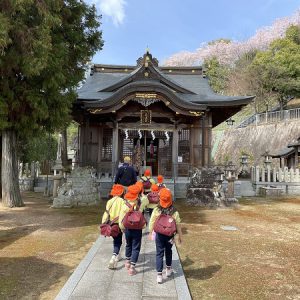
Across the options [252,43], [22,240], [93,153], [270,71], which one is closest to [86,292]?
[22,240]

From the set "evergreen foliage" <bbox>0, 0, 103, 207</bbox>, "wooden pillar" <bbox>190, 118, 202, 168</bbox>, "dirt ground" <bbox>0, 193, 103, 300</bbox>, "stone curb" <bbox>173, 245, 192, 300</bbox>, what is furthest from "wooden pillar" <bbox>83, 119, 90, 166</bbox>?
"stone curb" <bbox>173, 245, 192, 300</bbox>

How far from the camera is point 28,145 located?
26406 mm

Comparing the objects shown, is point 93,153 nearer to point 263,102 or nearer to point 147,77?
point 147,77

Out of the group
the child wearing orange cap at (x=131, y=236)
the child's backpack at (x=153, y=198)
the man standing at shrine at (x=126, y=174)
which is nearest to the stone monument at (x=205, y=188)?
the man standing at shrine at (x=126, y=174)

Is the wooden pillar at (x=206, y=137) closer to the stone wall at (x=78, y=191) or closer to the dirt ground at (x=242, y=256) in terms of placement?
the dirt ground at (x=242, y=256)

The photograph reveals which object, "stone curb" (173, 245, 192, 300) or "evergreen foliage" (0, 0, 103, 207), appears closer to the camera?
"stone curb" (173, 245, 192, 300)

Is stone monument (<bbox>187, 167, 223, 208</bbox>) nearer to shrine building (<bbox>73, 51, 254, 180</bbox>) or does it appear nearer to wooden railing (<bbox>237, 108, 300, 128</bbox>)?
shrine building (<bbox>73, 51, 254, 180</bbox>)

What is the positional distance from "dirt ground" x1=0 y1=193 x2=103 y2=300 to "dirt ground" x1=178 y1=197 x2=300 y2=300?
2.05m

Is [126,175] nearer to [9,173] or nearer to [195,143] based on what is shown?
[9,173]

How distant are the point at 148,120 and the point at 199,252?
1030 centimetres

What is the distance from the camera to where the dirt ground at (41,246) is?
451cm

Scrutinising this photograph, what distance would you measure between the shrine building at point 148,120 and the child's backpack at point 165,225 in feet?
33.5

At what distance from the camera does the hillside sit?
31775mm

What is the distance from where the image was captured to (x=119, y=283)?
173 inches
